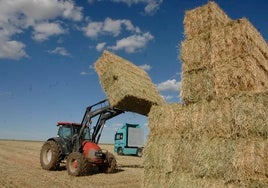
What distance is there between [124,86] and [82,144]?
5.12 meters

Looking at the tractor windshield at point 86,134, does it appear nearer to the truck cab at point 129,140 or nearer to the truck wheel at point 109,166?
the truck wheel at point 109,166

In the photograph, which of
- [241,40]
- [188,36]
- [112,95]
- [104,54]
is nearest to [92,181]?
[112,95]

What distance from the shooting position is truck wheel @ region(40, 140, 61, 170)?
1517 centimetres

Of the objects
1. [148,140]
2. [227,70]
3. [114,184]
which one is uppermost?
[227,70]

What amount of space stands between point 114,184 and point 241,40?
6.77 m

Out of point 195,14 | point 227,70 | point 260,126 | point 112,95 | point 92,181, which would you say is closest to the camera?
point 260,126

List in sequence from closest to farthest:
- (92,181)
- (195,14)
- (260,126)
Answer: (260,126) → (195,14) → (92,181)

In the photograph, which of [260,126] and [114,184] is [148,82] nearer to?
[114,184]

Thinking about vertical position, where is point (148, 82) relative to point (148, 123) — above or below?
above

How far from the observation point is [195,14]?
852 centimetres

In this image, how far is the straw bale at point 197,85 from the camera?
25.3ft

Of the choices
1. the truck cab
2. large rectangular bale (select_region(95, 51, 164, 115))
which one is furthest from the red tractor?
the truck cab

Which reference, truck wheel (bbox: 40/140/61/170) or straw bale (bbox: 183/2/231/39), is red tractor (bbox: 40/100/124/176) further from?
straw bale (bbox: 183/2/231/39)

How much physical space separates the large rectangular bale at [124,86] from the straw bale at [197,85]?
3200mm
